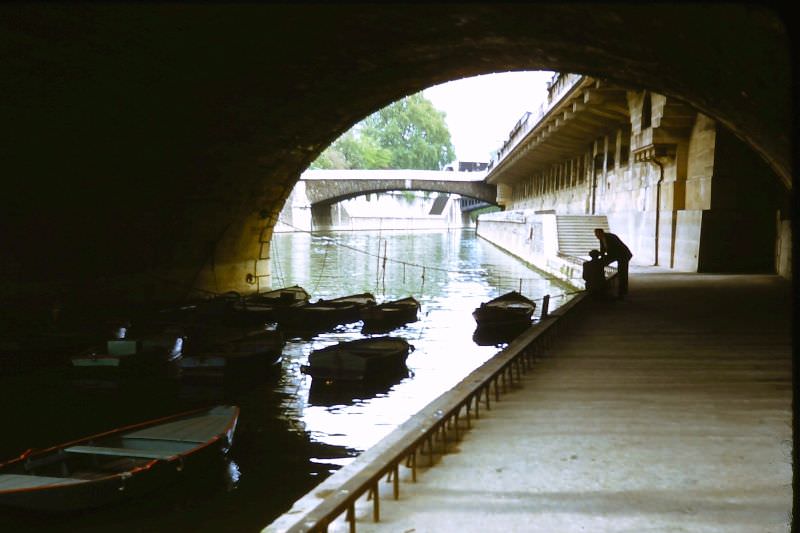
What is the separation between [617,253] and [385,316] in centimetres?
628

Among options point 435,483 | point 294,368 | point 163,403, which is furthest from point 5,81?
point 435,483

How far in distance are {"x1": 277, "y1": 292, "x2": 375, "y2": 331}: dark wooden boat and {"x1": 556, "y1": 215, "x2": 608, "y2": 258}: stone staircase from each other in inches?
421

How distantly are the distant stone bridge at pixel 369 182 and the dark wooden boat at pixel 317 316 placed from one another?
3988 centimetres

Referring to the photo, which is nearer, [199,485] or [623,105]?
[199,485]

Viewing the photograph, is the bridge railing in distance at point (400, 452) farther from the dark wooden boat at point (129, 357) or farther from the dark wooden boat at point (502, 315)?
the dark wooden boat at point (502, 315)

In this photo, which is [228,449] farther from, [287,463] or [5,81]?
[5,81]

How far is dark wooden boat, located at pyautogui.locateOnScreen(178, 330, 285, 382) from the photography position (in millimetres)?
11133

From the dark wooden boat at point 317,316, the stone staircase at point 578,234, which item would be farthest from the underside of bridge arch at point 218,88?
the stone staircase at point 578,234

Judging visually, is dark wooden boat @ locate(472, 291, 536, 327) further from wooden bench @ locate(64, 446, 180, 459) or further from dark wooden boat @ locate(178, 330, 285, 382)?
wooden bench @ locate(64, 446, 180, 459)

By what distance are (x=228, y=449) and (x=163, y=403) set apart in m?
3.17

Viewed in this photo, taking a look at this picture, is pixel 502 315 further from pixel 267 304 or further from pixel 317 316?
pixel 267 304

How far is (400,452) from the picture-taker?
374cm

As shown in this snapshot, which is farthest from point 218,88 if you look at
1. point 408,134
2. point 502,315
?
point 408,134

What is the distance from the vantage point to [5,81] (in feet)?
33.4
